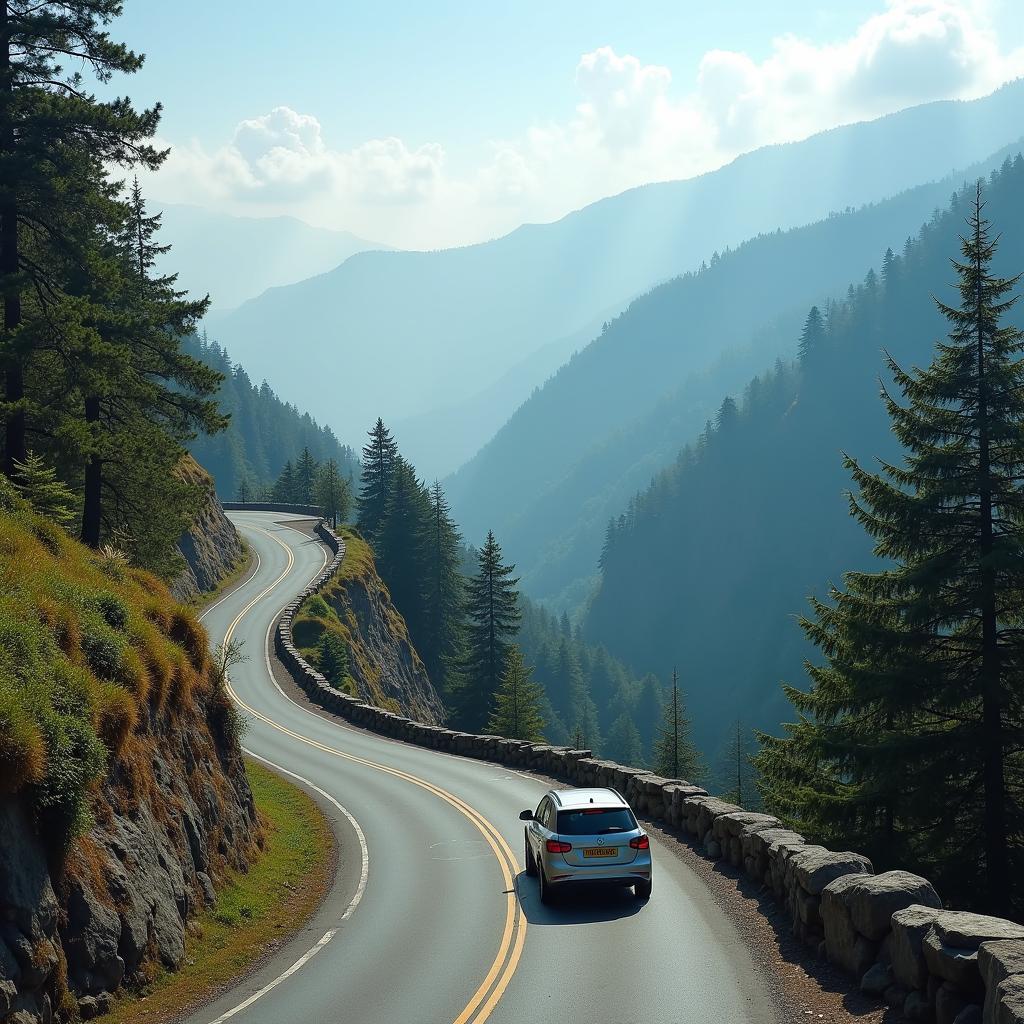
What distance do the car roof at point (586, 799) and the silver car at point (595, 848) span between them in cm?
2

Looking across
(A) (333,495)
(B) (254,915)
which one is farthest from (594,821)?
(A) (333,495)

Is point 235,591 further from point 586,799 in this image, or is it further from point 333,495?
point 586,799

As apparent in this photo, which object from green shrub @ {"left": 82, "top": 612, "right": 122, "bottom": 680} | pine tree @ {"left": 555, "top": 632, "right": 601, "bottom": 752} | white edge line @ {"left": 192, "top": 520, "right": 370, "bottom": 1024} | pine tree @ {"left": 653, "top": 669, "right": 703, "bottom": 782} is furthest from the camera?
pine tree @ {"left": 555, "top": 632, "right": 601, "bottom": 752}

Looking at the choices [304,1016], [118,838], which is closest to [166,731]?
[118,838]

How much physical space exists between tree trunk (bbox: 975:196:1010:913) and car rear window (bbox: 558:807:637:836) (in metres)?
9.94

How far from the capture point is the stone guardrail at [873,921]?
27.7 feet

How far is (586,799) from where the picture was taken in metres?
15.7

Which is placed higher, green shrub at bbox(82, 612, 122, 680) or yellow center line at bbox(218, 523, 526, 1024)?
green shrub at bbox(82, 612, 122, 680)

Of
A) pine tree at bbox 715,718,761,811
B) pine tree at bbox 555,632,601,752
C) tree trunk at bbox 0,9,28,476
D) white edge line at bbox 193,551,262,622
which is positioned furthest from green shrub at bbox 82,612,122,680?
pine tree at bbox 555,632,601,752

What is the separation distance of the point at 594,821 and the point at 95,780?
7.44m

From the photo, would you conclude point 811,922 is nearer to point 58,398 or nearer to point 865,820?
point 865,820

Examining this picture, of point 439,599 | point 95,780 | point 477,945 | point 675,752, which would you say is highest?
point 439,599

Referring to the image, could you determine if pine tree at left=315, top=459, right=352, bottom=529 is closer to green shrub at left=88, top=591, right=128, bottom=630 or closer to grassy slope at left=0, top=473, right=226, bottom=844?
grassy slope at left=0, top=473, right=226, bottom=844

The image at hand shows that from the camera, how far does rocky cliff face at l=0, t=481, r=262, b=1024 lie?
10.4 meters
